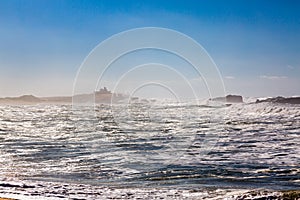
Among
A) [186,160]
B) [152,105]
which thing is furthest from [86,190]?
[152,105]

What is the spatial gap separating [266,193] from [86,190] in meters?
5.84

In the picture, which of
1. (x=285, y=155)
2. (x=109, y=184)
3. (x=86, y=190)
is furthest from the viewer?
(x=285, y=155)

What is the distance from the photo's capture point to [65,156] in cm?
2795

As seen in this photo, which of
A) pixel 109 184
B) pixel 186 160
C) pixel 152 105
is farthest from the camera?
pixel 152 105

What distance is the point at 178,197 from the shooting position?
1456 cm

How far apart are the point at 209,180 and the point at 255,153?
1144 centimetres

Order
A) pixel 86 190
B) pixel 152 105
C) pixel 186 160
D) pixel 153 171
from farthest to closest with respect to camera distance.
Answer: pixel 152 105 → pixel 186 160 → pixel 153 171 → pixel 86 190

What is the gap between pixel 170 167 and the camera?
22375 millimetres

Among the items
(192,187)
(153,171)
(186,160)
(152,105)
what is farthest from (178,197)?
(152,105)

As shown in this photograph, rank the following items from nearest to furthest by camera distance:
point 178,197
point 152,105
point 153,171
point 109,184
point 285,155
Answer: point 178,197 < point 109,184 < point 153,171 < point 285,155 < point 152,105

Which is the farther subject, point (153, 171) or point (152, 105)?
point (152, 105)

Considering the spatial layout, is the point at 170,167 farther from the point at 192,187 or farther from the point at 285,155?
the point at 285,155

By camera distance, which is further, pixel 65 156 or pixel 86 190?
→ pixel 65 156

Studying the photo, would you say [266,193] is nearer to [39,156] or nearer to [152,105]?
[39,156]
